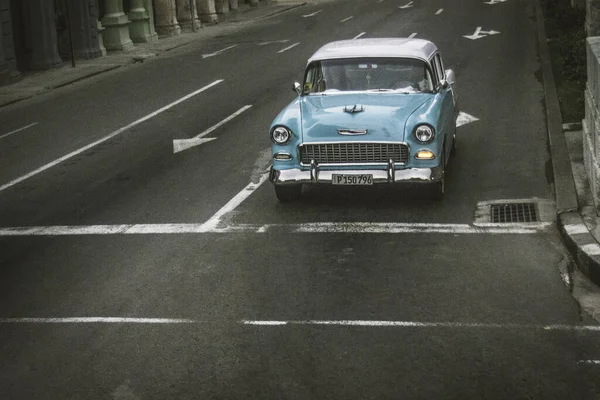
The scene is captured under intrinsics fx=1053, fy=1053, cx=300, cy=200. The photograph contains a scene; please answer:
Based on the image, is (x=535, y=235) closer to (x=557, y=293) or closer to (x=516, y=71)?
(x=557, y=293)

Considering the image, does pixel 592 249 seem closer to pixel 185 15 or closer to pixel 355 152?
pixel 355 152

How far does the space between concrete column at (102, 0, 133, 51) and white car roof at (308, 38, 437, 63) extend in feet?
Result: 70.9

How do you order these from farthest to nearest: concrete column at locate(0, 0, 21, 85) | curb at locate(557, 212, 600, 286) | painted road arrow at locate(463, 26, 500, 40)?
painted road arrow at locate(463, 26, 500, 40)
concrete column at locate(0, 0, 21, 85)
curb at locate(557, 212, 600, 286)

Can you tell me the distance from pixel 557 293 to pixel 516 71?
16.4 m

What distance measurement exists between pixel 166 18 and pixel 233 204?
2837cm

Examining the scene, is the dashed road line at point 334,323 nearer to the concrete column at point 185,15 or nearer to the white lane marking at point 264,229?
the white lane marking at point 264,229

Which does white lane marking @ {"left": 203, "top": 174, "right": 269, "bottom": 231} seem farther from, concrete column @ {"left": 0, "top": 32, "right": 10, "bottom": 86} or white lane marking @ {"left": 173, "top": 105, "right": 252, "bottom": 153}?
concrete column @ {"left": 0, "top": 32, "right": 10, "bottom": 86}

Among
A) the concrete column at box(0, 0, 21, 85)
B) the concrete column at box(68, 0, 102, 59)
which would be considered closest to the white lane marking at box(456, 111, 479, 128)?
the concrete column at box(0, 0, 21, 85)

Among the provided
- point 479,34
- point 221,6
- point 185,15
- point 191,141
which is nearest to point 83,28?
point 185,15

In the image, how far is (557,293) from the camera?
9188mm

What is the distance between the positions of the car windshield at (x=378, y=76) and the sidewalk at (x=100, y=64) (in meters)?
12.6

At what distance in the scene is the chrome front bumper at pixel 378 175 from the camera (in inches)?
474

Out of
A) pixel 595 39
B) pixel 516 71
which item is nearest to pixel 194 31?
pixel 516 71

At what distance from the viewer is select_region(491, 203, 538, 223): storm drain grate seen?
11.8 metres
